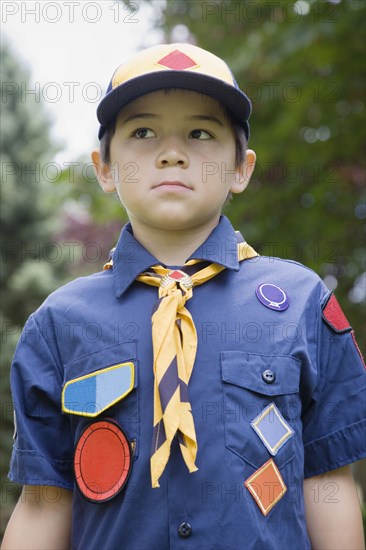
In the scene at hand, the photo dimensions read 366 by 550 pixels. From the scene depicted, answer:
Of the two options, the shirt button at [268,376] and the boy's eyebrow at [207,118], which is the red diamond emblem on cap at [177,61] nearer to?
the boy's eyebrow at [207,118]

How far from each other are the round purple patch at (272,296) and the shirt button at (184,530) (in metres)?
0.59

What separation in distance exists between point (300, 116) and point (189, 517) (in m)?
3.43

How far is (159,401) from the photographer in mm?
1783

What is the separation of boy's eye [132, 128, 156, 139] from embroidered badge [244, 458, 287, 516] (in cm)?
88

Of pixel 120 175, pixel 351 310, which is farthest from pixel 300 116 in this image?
pixel 120 175

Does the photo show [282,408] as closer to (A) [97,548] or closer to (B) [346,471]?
(B) [346,471]

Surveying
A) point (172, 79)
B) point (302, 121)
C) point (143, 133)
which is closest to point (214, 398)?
point (143, 133)

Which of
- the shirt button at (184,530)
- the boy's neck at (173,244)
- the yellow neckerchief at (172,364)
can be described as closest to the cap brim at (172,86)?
the boy's neck at (173,244)

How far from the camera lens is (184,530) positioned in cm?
172

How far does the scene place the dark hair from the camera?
2084 mm

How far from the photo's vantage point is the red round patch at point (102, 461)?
5.95 feet

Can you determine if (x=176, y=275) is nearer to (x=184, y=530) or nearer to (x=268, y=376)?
(x=268, y=376)

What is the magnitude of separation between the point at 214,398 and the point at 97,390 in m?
0.29

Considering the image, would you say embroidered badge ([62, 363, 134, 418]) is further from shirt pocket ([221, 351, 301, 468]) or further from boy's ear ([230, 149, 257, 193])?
boy's ear ([230, 149, 257, 193])
